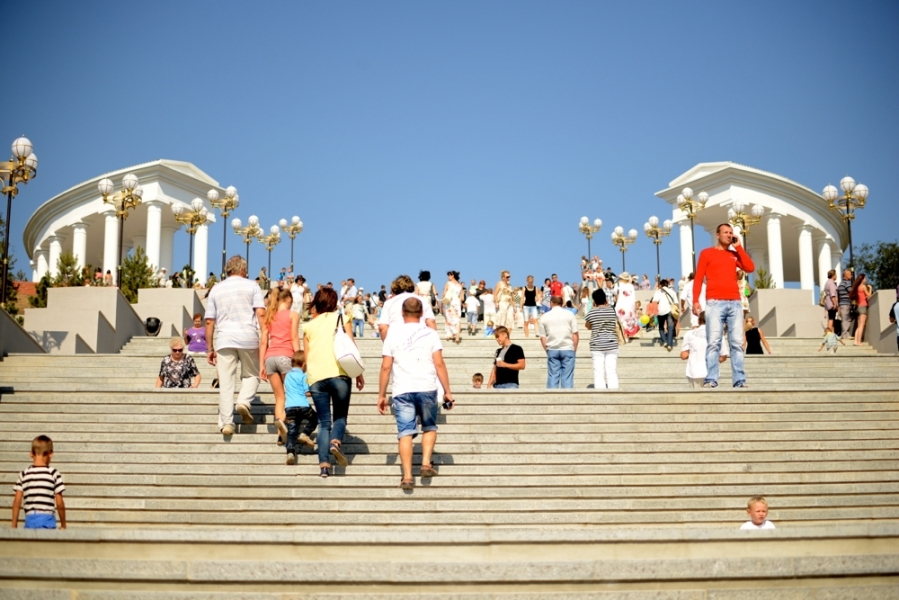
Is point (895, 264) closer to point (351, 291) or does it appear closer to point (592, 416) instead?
point (351, 291)

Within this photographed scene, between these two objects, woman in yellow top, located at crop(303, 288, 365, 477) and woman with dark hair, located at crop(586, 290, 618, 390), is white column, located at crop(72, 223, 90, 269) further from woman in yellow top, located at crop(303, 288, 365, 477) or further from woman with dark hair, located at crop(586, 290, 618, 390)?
woman in yellow top, located at crop(303, 288, 365, 477)

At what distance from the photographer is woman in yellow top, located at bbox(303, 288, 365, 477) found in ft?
31.5

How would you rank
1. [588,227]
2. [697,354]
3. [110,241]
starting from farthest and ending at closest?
[110,241], [588,227], [697,354]

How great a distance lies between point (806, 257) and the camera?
5447 cm

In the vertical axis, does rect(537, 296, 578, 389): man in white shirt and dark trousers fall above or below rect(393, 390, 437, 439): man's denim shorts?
above

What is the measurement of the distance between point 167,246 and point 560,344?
47.3 meters

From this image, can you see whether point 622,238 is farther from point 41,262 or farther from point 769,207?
point 41,262

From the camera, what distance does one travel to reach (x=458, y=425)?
11062mm

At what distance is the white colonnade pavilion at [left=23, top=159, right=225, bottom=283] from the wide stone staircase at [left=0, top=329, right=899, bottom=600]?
3381 centimetres

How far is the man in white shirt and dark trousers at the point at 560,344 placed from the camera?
13938 mm

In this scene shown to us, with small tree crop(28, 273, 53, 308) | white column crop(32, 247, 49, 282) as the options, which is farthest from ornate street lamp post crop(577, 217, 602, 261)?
white column crop(32, 247, 49, 282)

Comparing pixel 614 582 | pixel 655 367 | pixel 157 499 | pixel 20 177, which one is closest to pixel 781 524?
pixel 614 582

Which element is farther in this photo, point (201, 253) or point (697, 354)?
point (201, 253)

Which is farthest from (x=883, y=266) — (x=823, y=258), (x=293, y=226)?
(x=293, y=226)
